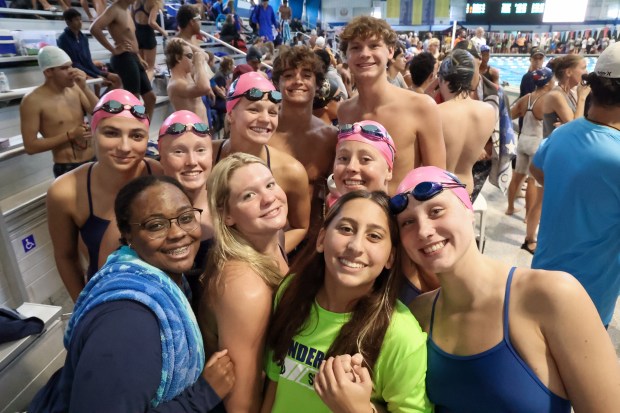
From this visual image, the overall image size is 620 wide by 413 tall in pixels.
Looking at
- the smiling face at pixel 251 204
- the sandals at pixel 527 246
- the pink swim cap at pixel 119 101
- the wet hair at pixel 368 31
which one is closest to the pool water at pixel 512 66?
the sandals at pixel 527 246

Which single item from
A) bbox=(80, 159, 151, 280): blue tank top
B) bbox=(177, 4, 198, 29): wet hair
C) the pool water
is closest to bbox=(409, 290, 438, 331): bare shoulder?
bbox=(80, 159, 151, 280): blue tank top

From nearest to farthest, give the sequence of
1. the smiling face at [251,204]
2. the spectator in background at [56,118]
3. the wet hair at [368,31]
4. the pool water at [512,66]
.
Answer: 1. the smiling face at [251,204]
2. the wet hair at [368,31]
3. the spectator in background at [56,118]
4. the pool water at [512,66]

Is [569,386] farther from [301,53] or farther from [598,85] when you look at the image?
[301,53]

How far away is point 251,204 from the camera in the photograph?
5.74 feet

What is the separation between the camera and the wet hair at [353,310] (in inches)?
54.4

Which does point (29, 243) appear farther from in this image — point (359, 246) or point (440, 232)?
point (440, 232)

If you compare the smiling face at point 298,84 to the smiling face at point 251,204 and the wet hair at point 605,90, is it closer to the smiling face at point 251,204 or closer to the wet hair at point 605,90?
the smiling face at point 251,204

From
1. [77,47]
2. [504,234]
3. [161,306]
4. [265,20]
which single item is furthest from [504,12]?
[161,306]

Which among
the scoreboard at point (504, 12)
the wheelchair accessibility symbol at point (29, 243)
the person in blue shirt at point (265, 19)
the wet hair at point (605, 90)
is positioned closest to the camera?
the wet hair at point (605, 90)

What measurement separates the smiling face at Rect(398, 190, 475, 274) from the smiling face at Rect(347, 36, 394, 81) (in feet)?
4.99

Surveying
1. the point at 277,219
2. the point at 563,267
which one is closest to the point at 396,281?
the point at 277,219

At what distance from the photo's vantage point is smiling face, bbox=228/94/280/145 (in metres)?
2.40

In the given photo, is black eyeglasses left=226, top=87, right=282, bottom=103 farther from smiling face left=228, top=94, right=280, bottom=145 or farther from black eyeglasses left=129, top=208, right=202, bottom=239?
A: black eyeglasses left=129, top=208, right=202, bottom=239

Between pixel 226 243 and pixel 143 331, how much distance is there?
568 millimetres
